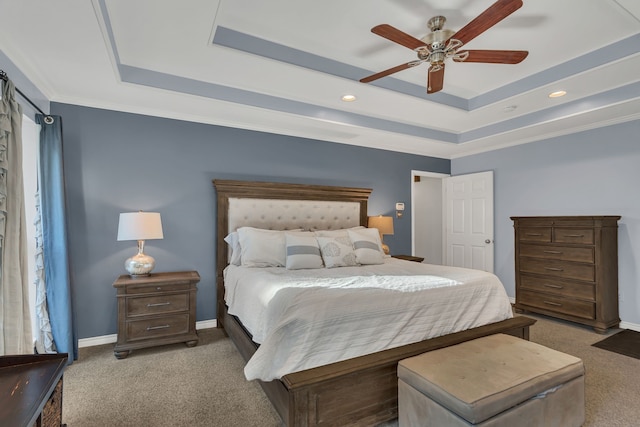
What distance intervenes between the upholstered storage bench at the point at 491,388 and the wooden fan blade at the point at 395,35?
6.54 ft

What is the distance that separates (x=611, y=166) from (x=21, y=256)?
5.65 meters

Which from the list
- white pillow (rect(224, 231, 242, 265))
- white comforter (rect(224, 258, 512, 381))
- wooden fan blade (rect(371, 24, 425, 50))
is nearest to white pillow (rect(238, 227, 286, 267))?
white pillow (rect(224, 231, 242, 265))

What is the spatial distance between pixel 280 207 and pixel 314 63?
70.1 inches

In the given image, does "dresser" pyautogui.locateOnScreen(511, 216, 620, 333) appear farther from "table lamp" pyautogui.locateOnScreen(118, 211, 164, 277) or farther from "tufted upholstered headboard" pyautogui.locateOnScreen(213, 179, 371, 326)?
"table lamp" pyautogui.locateOnScreen(118, 211, 164, 277)

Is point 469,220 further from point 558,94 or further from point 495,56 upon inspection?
point 495,56

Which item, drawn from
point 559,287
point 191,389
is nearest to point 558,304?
point 559,287

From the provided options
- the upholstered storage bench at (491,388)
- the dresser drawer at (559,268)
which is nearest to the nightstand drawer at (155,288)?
the upholstered storage bench at (491,388)

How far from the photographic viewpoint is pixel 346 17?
2324mm

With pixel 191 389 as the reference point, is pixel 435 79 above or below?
above

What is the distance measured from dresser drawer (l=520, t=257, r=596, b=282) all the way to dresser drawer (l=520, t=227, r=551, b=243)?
25 cm

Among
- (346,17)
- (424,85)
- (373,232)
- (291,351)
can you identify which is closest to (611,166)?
(424,85)

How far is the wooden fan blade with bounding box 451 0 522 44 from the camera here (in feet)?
5.50

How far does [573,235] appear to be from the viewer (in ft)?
12.0

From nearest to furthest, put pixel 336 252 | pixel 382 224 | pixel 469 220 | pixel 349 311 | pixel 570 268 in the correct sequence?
pixel 349 311 < pixel 336 252 < pixel 570 268 < pixel 382 224 < pixel 469 220
